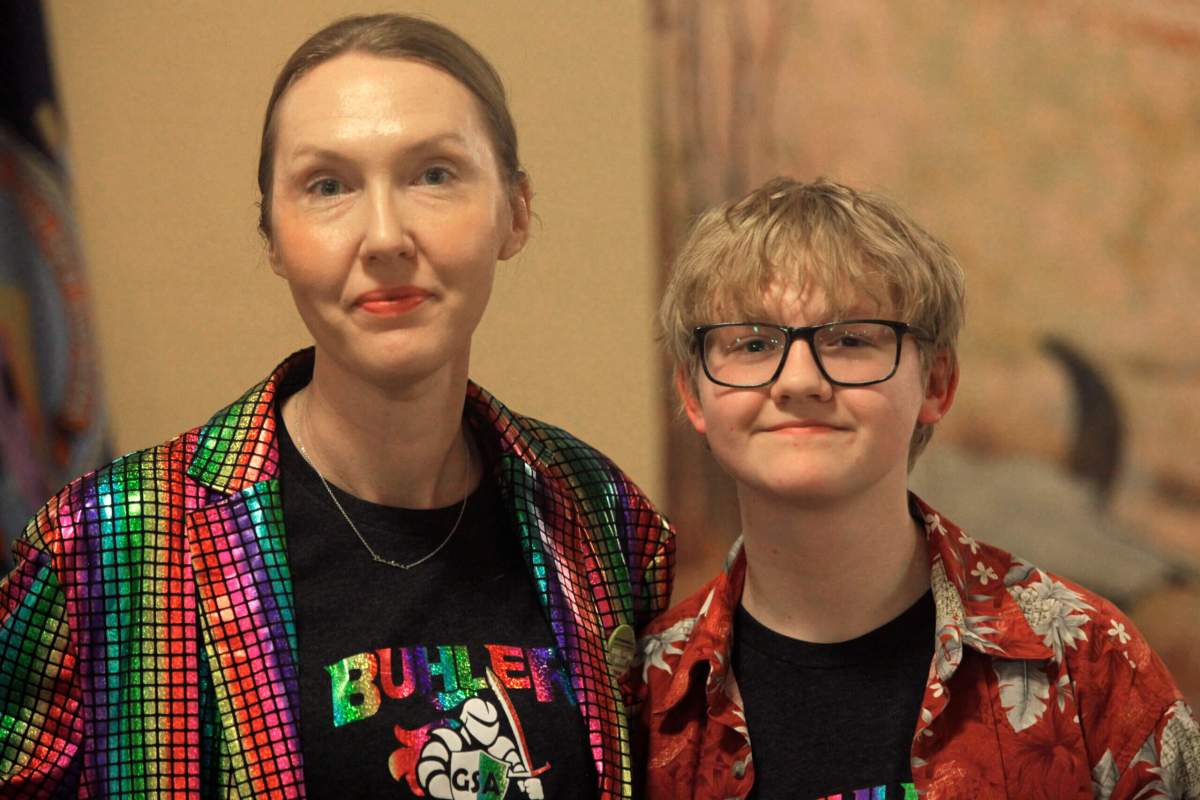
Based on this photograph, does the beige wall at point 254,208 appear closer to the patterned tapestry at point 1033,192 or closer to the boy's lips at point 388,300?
the patterned tapestry at point 1033,192

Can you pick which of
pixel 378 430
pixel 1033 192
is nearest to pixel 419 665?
pixel 378 430

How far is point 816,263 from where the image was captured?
143 centimetres

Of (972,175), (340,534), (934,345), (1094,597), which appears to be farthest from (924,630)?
(972,175)

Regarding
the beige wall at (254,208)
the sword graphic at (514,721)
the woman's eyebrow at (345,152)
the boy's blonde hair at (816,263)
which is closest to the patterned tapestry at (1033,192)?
the beige wall at (254,208)

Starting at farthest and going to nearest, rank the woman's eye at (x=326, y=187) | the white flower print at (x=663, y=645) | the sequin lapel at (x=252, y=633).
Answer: the white flower print at (x=663, y=645) < the woman's eye at (x=326, y=187) < the sequin lapel at (x=252, y=633)

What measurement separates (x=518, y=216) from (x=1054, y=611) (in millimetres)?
720

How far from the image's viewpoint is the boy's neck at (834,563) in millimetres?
1450

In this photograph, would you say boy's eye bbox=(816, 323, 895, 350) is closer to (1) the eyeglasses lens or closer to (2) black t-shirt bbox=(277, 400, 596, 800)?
(1) the eyeglasses lens

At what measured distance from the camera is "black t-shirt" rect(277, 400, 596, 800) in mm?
1396

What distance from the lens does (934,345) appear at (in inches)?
58.2

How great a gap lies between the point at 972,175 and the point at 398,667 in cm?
160

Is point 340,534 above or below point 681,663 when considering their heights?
above

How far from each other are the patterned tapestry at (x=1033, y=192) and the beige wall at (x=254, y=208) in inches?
6.1

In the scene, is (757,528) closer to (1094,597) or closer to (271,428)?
(1094,597)
